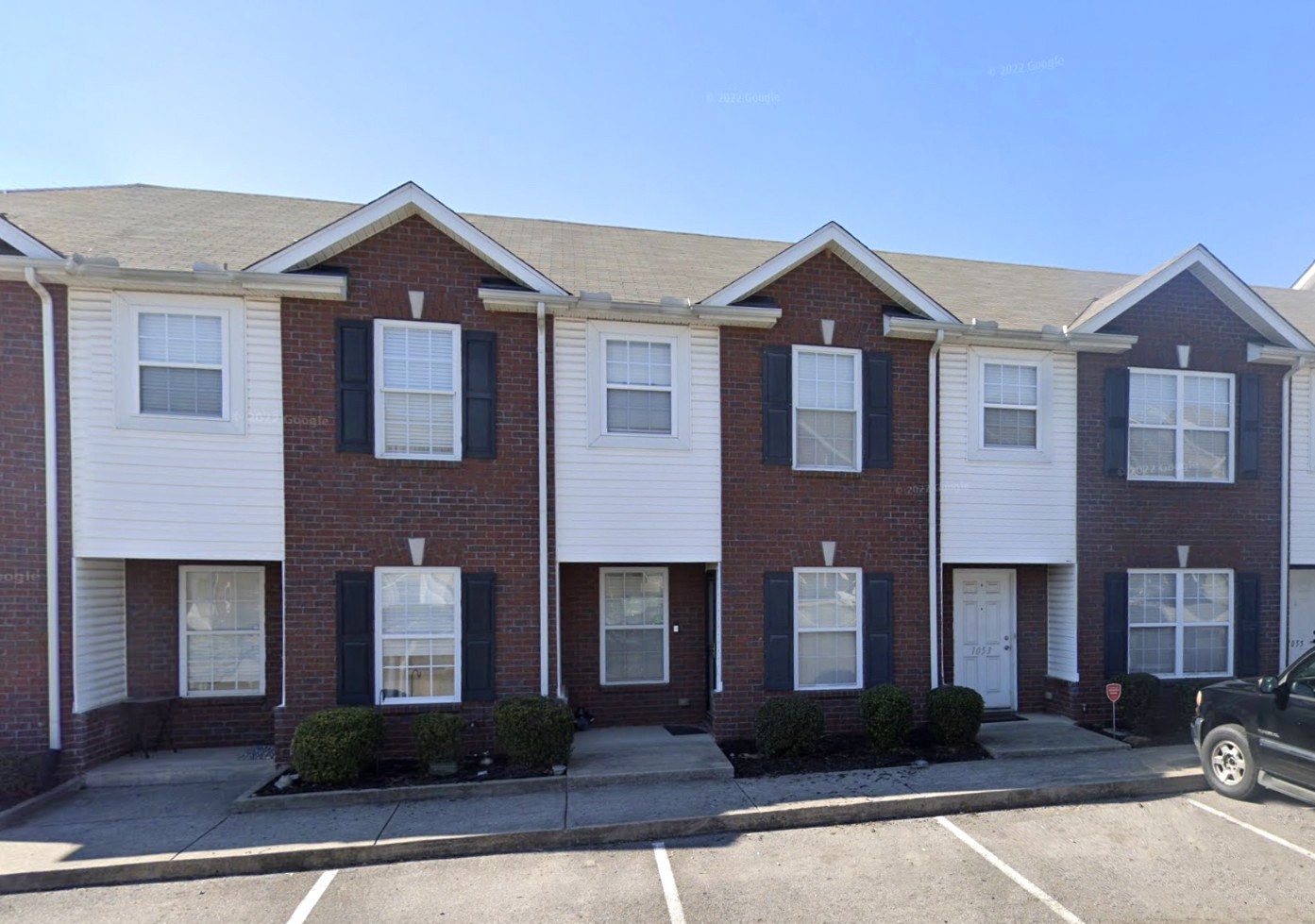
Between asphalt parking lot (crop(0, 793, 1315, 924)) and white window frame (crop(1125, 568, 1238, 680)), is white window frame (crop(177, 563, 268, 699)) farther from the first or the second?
white window frame (crop(1125, 568, 1238, 680))

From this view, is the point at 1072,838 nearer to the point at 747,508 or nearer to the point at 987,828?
the point at 987,828

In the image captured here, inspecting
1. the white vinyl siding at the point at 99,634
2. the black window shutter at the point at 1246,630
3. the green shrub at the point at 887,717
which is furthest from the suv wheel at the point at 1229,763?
the white vinyl siding at the point at 99,634

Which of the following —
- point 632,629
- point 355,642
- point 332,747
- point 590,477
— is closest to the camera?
point 332,747

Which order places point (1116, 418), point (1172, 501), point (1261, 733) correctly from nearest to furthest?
point (1261, 733) → point (1116, 418) → point (1172, 501)

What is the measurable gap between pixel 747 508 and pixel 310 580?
5558mm

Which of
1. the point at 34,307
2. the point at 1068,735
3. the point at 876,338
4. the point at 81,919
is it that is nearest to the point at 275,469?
the point at 34,307

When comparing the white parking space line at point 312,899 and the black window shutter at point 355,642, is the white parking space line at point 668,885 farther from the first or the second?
the black window shutter at point 355,642

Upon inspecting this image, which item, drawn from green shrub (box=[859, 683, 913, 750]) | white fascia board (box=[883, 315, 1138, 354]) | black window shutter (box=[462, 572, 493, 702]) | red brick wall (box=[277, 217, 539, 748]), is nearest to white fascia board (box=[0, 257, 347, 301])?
red brick wall (box=[277, 217, 539, 748])

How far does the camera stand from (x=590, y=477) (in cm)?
905

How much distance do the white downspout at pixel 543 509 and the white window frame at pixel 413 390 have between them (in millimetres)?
1011

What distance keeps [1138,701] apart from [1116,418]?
157 inches

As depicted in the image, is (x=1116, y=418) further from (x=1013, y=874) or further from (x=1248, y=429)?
(x=1013, y=874)

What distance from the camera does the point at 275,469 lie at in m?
8.41

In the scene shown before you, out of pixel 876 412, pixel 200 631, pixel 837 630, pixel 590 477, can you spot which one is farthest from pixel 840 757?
pixel 200 631
